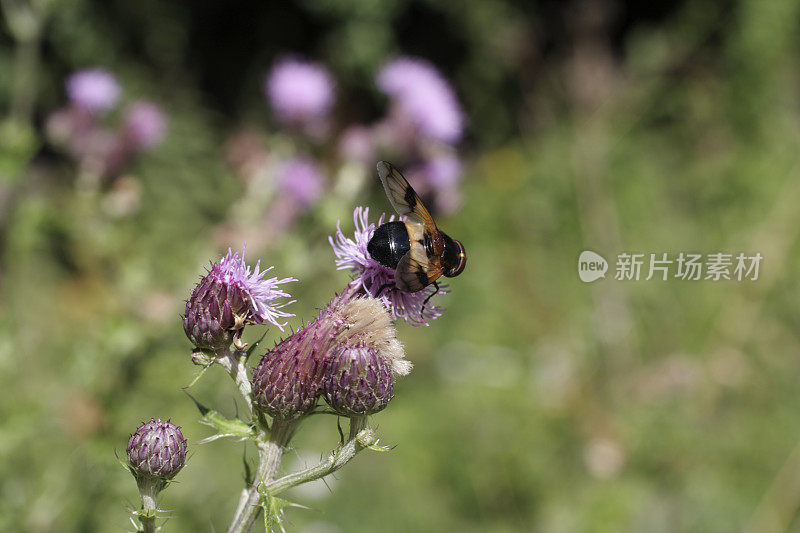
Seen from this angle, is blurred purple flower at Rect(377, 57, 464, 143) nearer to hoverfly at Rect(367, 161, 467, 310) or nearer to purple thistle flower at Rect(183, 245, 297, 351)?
hoverfly at Rect(367, 161, 467, 310)

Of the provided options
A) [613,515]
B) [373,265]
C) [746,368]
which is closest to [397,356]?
[373,265]

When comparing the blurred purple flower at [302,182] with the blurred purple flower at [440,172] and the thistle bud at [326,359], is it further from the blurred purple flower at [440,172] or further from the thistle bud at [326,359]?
the thistle bud at [326,359]

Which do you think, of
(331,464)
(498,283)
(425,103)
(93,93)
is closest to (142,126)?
(93,93)

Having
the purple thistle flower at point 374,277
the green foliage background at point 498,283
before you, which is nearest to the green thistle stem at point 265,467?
the purple thistle flower at point 374,277

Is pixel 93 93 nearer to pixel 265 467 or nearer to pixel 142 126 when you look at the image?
pixel 142 126

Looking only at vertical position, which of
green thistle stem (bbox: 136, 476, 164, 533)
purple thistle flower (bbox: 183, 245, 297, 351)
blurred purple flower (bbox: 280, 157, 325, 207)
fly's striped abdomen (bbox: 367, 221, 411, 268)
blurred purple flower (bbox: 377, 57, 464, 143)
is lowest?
green thistle stem (bbox: 136, 476, 164, 533)

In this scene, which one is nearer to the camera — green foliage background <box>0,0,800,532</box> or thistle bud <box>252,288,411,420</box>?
thistle bud <box>252,288,411,420</box>

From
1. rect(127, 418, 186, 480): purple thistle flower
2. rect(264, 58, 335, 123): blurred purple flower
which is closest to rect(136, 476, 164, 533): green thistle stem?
rect(127, 418, 186, 480): purple thistle flower
